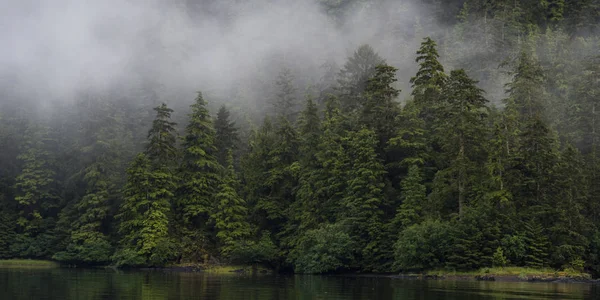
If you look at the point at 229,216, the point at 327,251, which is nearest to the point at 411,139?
the point at 327,251

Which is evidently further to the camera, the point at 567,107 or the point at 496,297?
the point at 567,107

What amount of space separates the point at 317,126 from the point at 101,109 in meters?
38.2

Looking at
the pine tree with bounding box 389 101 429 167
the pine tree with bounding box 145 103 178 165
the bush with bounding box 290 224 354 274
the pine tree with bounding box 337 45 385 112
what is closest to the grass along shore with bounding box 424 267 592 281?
the bush with bounding box 290 224 354 274

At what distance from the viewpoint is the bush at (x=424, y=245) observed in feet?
190

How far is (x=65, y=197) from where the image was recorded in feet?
310

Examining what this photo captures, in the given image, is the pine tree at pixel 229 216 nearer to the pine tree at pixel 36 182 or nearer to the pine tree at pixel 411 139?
the pine tree at pixel 411 139

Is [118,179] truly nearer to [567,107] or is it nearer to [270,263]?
[270,263]

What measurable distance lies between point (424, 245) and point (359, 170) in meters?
12.6

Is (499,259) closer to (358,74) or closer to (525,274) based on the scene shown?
(525,274)

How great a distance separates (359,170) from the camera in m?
67.2

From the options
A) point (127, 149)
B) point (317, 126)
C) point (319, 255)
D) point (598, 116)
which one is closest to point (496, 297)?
point (319, 255)

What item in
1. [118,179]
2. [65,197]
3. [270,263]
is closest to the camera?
[270,263]

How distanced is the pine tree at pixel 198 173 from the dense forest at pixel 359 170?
28cm

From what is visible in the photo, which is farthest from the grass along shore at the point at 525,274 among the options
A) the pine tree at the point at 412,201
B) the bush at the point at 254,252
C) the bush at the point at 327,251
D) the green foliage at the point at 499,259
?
the bush at the point at 254,252
